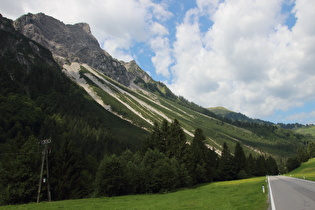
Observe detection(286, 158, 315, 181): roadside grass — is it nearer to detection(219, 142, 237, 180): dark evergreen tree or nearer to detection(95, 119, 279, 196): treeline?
detection(219, 142, 237, 180): dark evergreen tree

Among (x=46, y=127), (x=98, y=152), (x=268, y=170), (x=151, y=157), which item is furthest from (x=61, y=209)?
(x=46, y=127)

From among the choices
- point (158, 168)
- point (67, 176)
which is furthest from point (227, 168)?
point (67, 176)

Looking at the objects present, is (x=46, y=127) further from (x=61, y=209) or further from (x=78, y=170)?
(x=61, y=209)

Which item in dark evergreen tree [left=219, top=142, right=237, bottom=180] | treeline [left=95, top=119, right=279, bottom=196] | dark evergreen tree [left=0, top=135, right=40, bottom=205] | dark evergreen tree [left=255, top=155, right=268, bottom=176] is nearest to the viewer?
dark evergreen tree [left=0, top=135, right=40, bottom=205]

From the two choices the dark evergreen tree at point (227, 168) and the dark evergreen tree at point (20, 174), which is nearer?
the dark evergreen tree at point (20, 174)

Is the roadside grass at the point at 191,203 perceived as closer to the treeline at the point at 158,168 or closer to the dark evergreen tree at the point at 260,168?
the treeline at the point at 158,168

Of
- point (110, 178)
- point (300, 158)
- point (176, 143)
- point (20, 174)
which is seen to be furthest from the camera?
point (300, 158)

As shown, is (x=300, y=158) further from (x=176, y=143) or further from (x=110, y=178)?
(x=110, y=178)

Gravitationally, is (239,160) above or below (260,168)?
above

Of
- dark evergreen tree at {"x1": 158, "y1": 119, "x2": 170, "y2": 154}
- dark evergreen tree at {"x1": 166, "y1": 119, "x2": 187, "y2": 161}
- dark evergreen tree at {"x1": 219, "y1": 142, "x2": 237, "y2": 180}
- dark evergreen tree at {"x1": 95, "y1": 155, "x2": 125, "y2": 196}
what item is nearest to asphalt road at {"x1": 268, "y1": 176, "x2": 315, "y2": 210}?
dark evergreen tree at {"x1": 95, "y1": 155, "x2": 125, "y2": 196}

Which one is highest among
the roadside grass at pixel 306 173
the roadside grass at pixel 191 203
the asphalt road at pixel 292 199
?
the roadside grass at pixel 306 173

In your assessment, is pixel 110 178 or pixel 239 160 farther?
pixel 239 160

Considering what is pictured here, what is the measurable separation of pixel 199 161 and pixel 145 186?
25329 millimetres

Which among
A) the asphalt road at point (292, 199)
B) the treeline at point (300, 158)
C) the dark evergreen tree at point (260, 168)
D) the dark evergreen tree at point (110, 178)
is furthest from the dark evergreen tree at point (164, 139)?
the treeline at point (300, 158)
